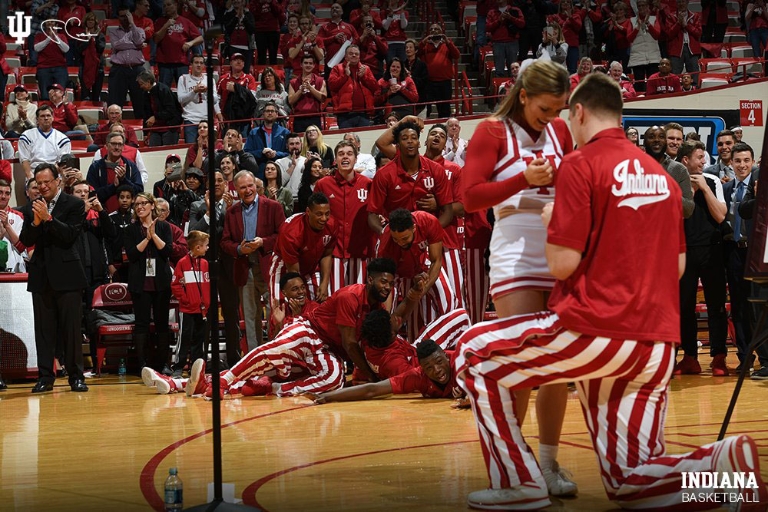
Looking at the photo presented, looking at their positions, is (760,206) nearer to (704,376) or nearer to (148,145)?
(704,376)

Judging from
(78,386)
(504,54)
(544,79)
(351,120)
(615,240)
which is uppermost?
(504,54)

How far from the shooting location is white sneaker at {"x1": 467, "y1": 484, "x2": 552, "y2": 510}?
14.1ft

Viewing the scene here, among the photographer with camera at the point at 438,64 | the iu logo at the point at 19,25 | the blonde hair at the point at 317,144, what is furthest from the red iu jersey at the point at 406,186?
the iu logo at the point at 19,25

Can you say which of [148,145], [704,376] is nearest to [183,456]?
[704,376]

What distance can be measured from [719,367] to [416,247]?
288 centimetres

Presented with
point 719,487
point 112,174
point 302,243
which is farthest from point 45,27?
point 719,487

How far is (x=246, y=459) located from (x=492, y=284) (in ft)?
6.45

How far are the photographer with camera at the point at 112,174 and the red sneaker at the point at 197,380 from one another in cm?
424

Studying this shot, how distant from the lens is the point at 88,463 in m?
6.00

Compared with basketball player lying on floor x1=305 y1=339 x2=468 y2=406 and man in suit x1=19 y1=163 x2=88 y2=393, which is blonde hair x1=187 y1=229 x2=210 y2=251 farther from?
basketball player lying on floor x1=305 y1=339 x2=468 y2=406

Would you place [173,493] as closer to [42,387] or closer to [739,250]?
[42,387]

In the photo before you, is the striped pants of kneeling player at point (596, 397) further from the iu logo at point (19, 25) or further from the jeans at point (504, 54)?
the iu logo at point (19, 25)

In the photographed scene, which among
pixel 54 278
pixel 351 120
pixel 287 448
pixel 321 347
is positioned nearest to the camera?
pixel 287 448

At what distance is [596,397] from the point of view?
4355mm
